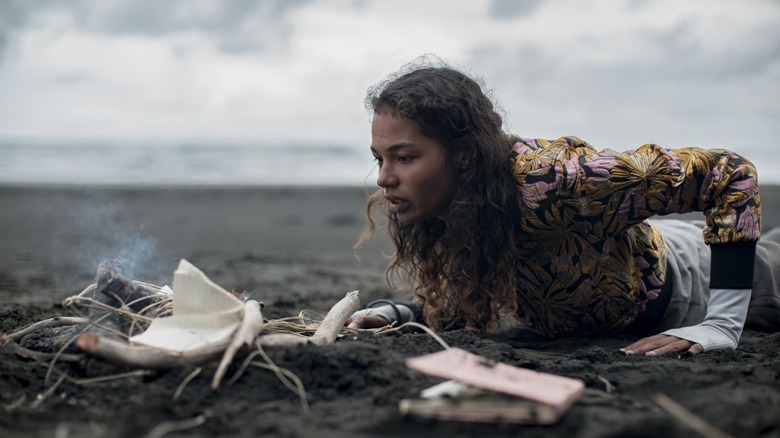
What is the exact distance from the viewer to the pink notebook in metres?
1.91

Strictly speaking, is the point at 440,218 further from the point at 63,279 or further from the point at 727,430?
the point at 63,279

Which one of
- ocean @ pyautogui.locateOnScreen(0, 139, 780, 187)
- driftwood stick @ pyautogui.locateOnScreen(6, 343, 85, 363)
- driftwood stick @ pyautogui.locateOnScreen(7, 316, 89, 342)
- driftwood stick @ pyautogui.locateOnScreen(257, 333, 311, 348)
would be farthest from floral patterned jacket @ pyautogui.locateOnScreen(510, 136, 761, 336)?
ocean @ pyautogui.locateOnScreen(0, 139, 780, 187)

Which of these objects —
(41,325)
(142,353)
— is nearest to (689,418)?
(142,353)

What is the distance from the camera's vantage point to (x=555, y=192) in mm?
2932

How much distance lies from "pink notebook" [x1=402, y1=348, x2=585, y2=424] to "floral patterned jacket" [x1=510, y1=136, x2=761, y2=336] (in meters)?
1.10

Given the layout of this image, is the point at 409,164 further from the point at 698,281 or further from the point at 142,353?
the point at 698,281

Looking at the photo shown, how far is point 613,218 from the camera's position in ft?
9.92

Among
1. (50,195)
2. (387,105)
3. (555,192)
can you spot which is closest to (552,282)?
(555,192)

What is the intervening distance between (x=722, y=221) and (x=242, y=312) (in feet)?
6.57

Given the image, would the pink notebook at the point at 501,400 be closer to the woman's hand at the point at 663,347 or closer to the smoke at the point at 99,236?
the woman's hand at the point at 663,347

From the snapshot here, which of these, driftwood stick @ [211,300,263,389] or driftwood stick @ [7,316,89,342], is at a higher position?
driftwood stick @ [211,300,263,389]

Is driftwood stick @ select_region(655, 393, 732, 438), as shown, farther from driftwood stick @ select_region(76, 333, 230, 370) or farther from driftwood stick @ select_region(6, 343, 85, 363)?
driftwood stick @ select_region(6, 343, 85, 363)

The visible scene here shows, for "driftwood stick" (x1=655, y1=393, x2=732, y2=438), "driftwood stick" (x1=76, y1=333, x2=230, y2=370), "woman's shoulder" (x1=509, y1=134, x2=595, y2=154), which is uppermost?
"woman's shoulder" (x1=509, y1=134, x2=595, y2=154)

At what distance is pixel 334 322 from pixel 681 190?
1.49 metres
